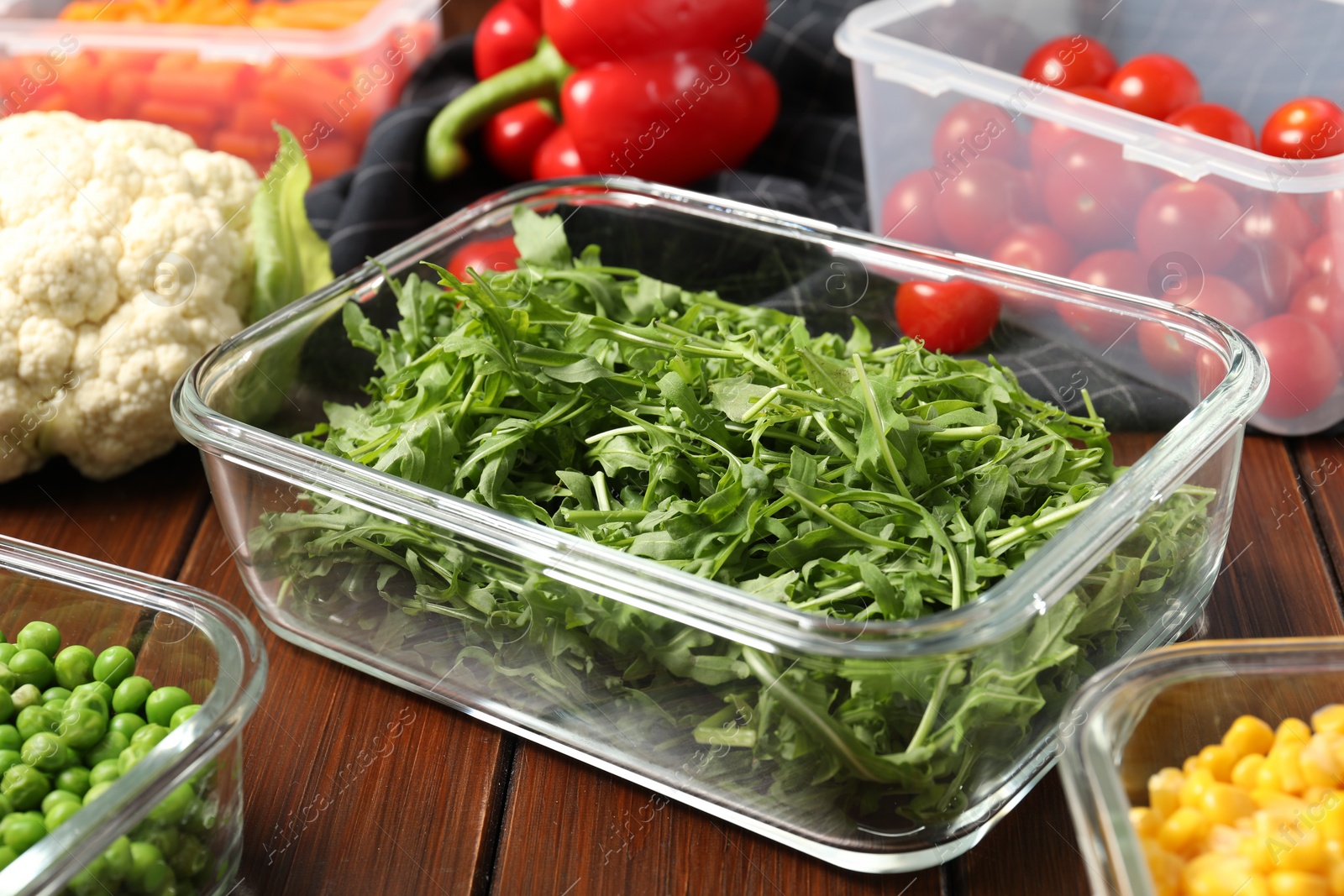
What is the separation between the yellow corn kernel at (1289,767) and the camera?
535mm

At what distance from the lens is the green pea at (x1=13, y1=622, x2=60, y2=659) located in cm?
67

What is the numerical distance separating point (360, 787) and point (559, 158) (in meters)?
0.77

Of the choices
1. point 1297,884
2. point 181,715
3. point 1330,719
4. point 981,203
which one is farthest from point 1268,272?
point 181,715

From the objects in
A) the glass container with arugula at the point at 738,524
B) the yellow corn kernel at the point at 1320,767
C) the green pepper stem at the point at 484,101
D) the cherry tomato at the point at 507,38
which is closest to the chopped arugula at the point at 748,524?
the glass container with arugula at the point at 738,524

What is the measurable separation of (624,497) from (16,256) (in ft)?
1.89

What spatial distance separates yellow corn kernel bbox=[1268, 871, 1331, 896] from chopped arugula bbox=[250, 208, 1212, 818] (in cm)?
13

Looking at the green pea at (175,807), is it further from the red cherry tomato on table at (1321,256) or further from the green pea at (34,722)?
the red cherry tomato on table at (1321,256)

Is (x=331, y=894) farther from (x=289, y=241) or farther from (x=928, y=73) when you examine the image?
(x=928, y=73)

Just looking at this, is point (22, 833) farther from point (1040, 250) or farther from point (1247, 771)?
point (1040, 250)

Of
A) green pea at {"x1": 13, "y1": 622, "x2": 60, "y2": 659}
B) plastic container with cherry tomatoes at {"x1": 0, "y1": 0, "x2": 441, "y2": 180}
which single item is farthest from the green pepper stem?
green pea at {"x1": 13, "y1": 622, "x2": 60, "y2": 659}

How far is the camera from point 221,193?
1.07 metres

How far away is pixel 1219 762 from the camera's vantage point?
0.56 meters

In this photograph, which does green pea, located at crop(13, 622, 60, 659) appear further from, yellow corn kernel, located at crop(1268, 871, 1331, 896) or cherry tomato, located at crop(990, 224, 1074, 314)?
cherry tomato, located at crop(990, 224, 1074, 314)

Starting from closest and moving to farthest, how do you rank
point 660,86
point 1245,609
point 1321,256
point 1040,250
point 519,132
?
1. point 1245,609
2. point 1321,256
3. point 1040,250
4. point 660,86
5. point 519,132
